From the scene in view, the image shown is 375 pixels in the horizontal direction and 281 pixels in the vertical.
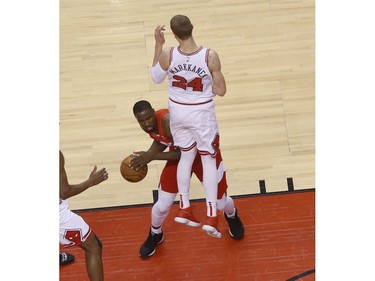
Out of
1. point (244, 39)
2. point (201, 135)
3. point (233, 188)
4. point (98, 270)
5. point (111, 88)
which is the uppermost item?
point (244, 39)

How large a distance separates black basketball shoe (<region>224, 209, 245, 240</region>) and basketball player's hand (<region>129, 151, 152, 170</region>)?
89 centimetres

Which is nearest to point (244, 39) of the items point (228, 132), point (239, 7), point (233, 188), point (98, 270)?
point (239, 7)

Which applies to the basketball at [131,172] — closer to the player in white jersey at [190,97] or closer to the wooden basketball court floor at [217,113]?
the player in white jersey at [190,97]

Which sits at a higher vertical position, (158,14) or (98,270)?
(158,14)

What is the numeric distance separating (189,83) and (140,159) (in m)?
0.70

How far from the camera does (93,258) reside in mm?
5289

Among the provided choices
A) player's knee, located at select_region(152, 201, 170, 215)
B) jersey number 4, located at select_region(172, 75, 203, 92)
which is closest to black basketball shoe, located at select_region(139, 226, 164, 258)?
player's knee, located at select_region(152, 201, 170, 215)

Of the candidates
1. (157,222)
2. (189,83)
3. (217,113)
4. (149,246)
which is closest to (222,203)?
(157,222)

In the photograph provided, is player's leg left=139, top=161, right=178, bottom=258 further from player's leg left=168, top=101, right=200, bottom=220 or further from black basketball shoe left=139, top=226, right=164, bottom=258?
player's leg left=168, top=101, right=200, bottom=220

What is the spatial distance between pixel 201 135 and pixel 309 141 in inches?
72.6

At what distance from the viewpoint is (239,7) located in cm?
797

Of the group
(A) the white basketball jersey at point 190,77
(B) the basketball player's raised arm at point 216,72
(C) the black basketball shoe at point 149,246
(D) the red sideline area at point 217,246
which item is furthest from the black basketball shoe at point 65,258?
(B) the basketball player's raised arm at point 216,72

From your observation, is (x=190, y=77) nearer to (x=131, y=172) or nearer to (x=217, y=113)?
(x=131, y=172)

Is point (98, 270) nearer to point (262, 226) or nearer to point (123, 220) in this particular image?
point (123, 220)
